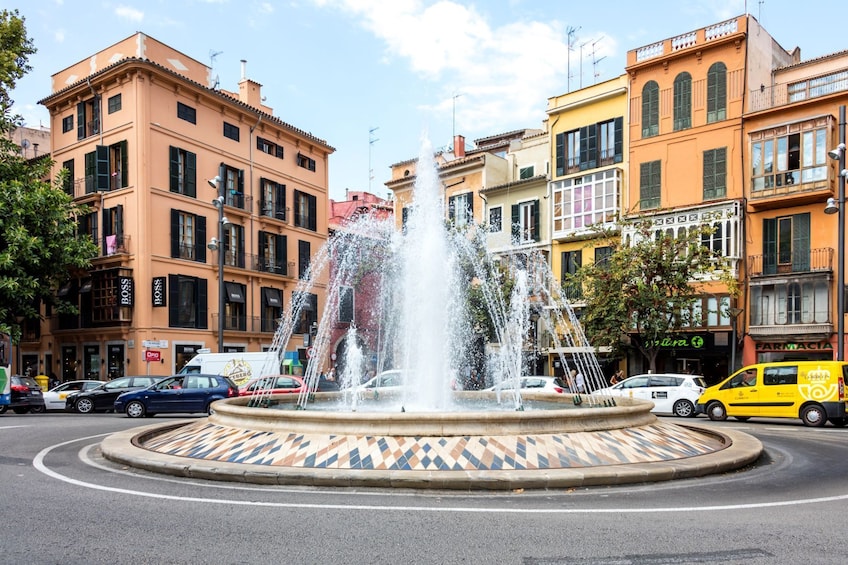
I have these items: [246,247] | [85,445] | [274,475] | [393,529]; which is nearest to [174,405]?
[85,445]

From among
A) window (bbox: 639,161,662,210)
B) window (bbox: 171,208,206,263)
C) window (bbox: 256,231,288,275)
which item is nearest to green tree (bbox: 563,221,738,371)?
window (bbox: 639,161,662,210)

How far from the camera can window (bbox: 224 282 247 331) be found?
39.7m

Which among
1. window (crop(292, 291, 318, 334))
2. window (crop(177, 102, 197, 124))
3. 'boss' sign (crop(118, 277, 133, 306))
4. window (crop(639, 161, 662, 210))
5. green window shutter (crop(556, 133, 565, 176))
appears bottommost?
window (crop(292, 291, 318, 334))

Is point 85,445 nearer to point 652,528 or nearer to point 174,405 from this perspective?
point 174,405

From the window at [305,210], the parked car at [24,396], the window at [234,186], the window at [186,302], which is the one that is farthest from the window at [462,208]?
the parked car at [24,396]

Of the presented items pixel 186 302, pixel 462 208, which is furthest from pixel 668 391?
pixel 186 302

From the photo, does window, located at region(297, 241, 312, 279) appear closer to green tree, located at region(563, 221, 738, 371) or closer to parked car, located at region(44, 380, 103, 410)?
parked car, located at region(44, 380, 103, 410)

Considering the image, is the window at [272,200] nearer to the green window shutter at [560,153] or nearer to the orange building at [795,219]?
the green window shutter at [560,153]

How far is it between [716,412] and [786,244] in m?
13.7

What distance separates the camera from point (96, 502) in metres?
8.21

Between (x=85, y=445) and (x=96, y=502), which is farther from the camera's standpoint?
(x=85, y=445)

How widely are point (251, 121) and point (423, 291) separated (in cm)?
3029

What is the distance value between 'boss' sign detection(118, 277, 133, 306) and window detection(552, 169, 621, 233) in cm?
2253

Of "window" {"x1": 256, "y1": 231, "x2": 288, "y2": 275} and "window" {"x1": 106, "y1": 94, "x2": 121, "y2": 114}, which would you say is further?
"window" {"x1": 256, "y1": 231, "x2": 288, "y2": 275}
